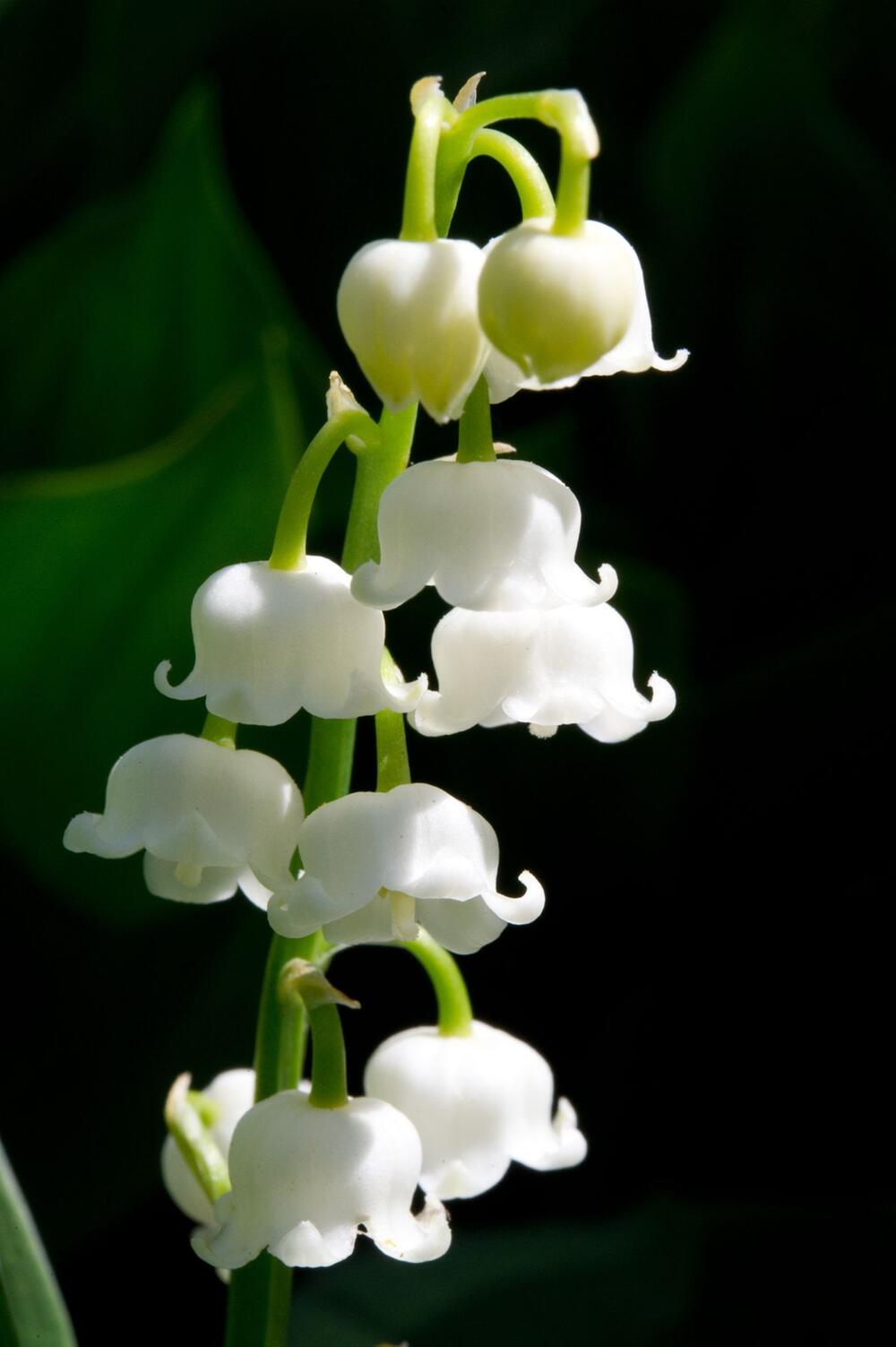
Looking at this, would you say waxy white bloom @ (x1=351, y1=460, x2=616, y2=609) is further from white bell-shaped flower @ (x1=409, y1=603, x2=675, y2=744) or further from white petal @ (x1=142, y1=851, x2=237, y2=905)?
white petal @ (x1=142, y1=851, x2=237, y2=905)

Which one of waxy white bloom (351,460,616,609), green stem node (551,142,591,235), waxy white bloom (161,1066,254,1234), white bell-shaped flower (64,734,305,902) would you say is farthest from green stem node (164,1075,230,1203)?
green stem node (551,142,591,235)

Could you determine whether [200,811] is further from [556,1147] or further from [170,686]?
[556,1147]

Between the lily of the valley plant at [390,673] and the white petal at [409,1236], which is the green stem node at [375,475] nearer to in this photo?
the lily of the valley plant at [390,673]

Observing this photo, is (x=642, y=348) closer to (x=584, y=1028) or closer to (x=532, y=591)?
(x=532, y=591)

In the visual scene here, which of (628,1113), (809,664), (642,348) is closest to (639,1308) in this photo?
(628,1113)

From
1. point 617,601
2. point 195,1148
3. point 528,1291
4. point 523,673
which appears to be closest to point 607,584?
point 523,673

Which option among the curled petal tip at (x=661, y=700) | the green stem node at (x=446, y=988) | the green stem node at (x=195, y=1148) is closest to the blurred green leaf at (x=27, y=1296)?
the green stem node at (x=195, y=1148)
